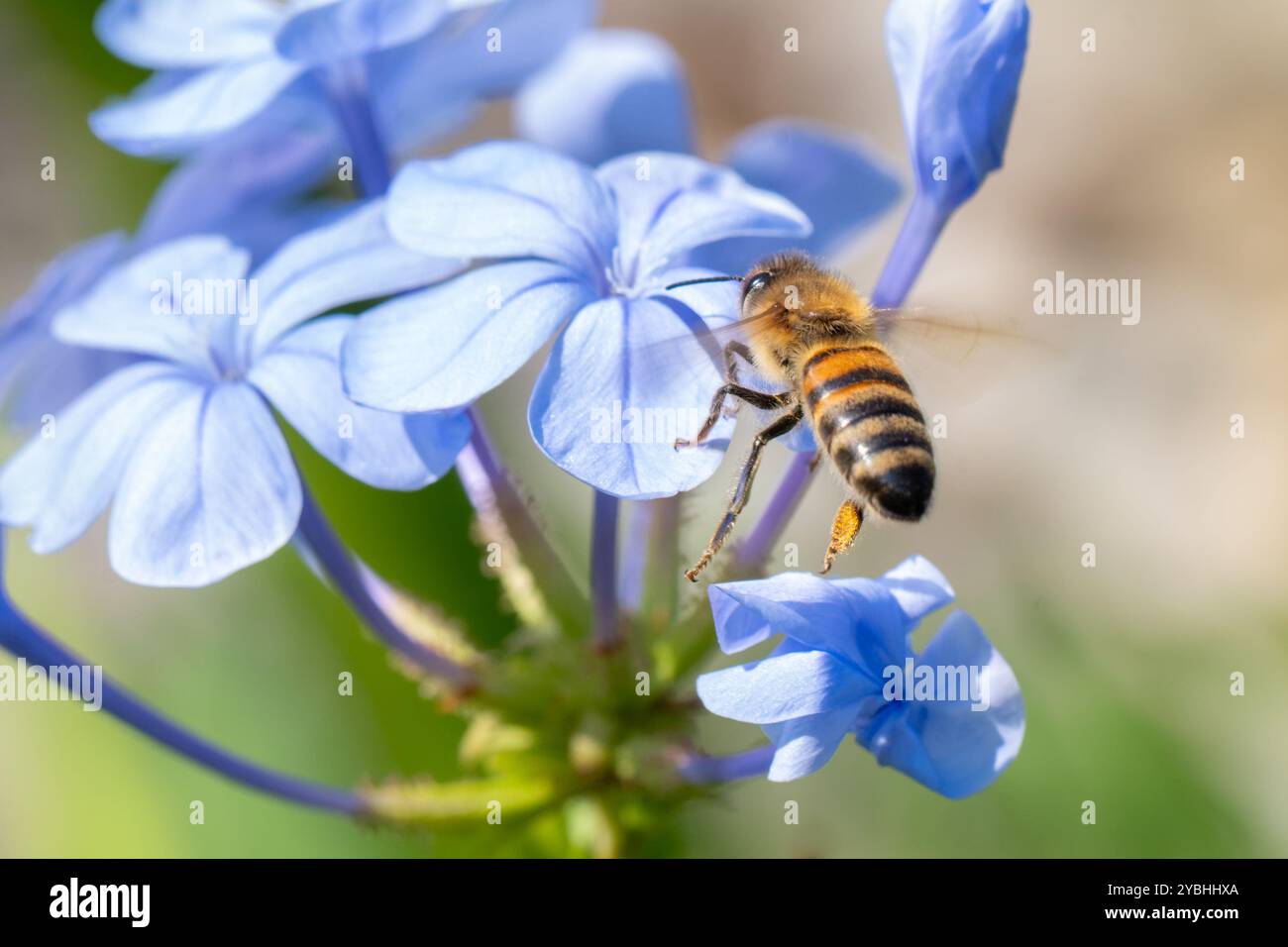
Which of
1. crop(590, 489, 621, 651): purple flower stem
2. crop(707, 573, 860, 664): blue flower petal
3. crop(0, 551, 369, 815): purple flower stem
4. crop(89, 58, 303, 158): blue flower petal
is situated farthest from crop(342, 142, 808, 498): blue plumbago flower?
crop(0, 551, 369, 815): purple flower stem

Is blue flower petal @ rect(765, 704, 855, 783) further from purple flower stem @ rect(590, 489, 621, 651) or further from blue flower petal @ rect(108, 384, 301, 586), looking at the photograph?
blue flower petal @ rect(108, 384, 301, 586)

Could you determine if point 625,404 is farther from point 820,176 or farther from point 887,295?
point 820,176

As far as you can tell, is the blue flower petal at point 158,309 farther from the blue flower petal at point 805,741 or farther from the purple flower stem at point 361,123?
the blue flower petal at point 805,741

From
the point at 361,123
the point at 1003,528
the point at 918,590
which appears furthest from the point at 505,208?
the point at 1003,528
